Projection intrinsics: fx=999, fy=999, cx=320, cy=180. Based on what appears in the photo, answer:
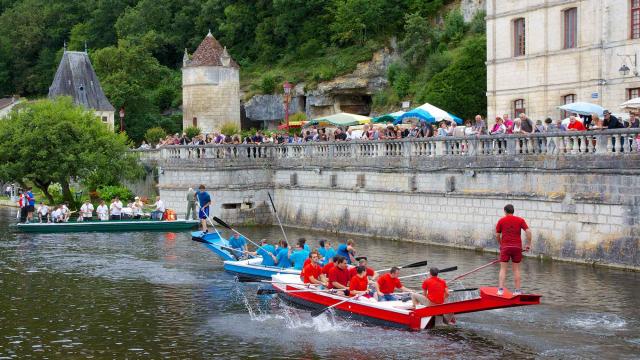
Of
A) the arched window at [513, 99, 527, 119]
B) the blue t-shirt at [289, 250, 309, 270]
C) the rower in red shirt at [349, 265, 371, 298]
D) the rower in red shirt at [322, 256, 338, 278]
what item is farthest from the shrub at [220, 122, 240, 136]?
the rower in red shirt at [349, 265, 371, 298]

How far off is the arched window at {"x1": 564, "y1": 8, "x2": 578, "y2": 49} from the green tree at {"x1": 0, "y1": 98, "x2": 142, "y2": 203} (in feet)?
68.4

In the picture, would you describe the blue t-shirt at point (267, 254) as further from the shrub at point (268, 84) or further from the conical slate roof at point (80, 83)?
the conical slate roof at point (80, 83)

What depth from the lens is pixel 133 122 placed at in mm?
74750

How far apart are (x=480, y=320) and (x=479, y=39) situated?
105ft

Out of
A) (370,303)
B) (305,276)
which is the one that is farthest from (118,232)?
(370,303)

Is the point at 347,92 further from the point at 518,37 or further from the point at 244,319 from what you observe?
the point at 244,319

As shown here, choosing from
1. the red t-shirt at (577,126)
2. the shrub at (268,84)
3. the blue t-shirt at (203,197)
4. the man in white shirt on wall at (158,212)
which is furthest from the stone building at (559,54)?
the shrub at (268,84)

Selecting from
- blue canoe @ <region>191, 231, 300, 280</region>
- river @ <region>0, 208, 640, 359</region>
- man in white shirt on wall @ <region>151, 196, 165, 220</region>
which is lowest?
river @ <region>0, 208, 640, 359</region>

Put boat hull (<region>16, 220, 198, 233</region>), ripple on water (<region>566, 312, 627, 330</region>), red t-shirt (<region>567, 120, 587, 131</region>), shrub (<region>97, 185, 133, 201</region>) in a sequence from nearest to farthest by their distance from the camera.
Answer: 1. ripple on water (<region>566, 312, 627, 330</region>)
2. red t-shirt (<region>567, 120, 587, 131</region>)
3. boat hull (<region>16, 220, 198, 233</region>)
4. shrub (<region>97, 185, 133, 201</region>)

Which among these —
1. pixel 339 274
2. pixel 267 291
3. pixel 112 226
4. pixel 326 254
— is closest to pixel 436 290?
pixel 339 274

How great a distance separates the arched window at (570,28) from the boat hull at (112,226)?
620 inches

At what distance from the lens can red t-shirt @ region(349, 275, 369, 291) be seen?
20.7 metres

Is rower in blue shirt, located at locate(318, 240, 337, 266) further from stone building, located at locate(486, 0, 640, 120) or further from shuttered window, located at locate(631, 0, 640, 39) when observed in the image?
shuttered window, located at locate(631, 0, 640, 39)

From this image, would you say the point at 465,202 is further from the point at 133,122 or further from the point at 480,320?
the point at 133,122
